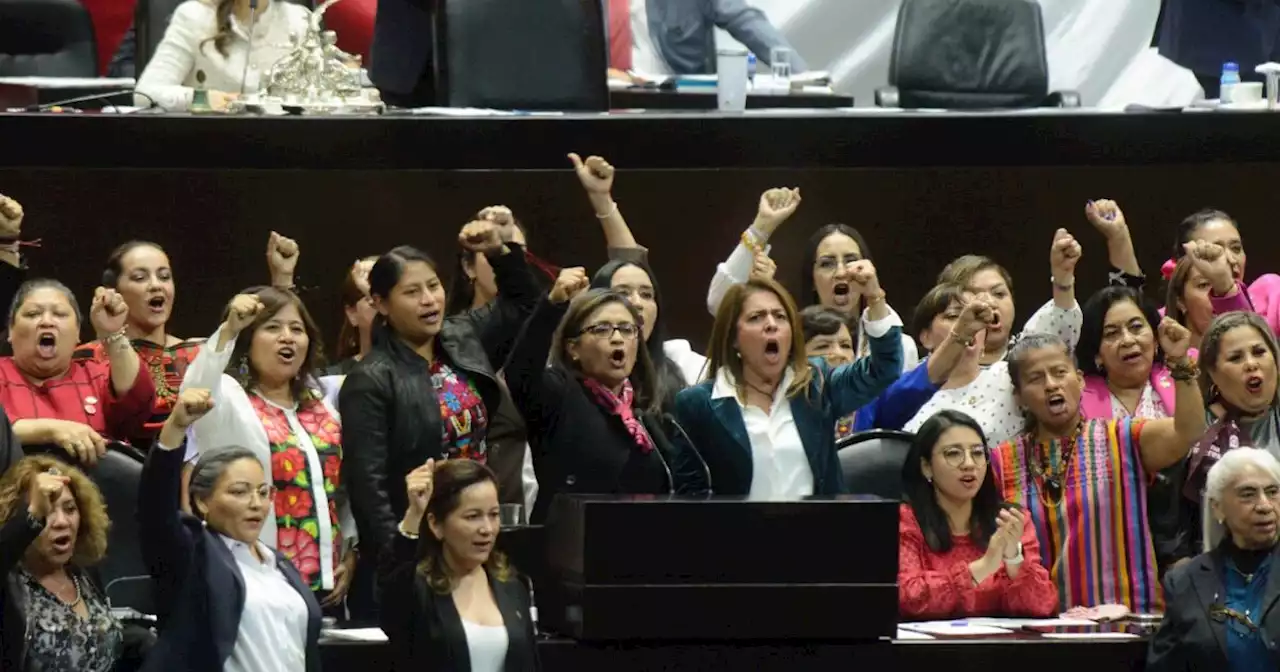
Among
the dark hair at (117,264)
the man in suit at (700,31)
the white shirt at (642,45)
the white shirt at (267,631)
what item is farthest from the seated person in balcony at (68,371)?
the white shirt at (642,45)

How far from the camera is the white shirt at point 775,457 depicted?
560 cm

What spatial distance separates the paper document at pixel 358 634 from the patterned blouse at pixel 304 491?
0.19m

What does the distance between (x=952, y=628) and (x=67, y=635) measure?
190cm

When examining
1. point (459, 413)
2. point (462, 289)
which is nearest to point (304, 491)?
point (459, 413)

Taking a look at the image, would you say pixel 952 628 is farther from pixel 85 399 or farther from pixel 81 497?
pixel 85 399

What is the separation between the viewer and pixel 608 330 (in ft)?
18.6

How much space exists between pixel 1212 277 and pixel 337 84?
2579mm

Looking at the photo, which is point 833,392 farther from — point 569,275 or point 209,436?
point 209,436

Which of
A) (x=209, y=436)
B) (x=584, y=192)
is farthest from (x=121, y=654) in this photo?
(x=584, y=192)

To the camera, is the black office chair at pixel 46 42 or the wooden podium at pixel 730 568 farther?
the black office chair at pixel 46 42

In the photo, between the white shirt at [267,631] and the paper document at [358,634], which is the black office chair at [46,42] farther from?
the white shirt at [267,631]

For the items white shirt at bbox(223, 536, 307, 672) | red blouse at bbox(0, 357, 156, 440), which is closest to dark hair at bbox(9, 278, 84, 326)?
red blouse at bbox(0, 357, 156, 440)

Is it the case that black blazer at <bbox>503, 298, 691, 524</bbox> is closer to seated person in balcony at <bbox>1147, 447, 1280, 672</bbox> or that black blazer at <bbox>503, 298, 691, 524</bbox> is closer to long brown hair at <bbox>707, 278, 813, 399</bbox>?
long brown hair at <bbox>707, 278, 813, 399</bbox>

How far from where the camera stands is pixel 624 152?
6988 millimetres
